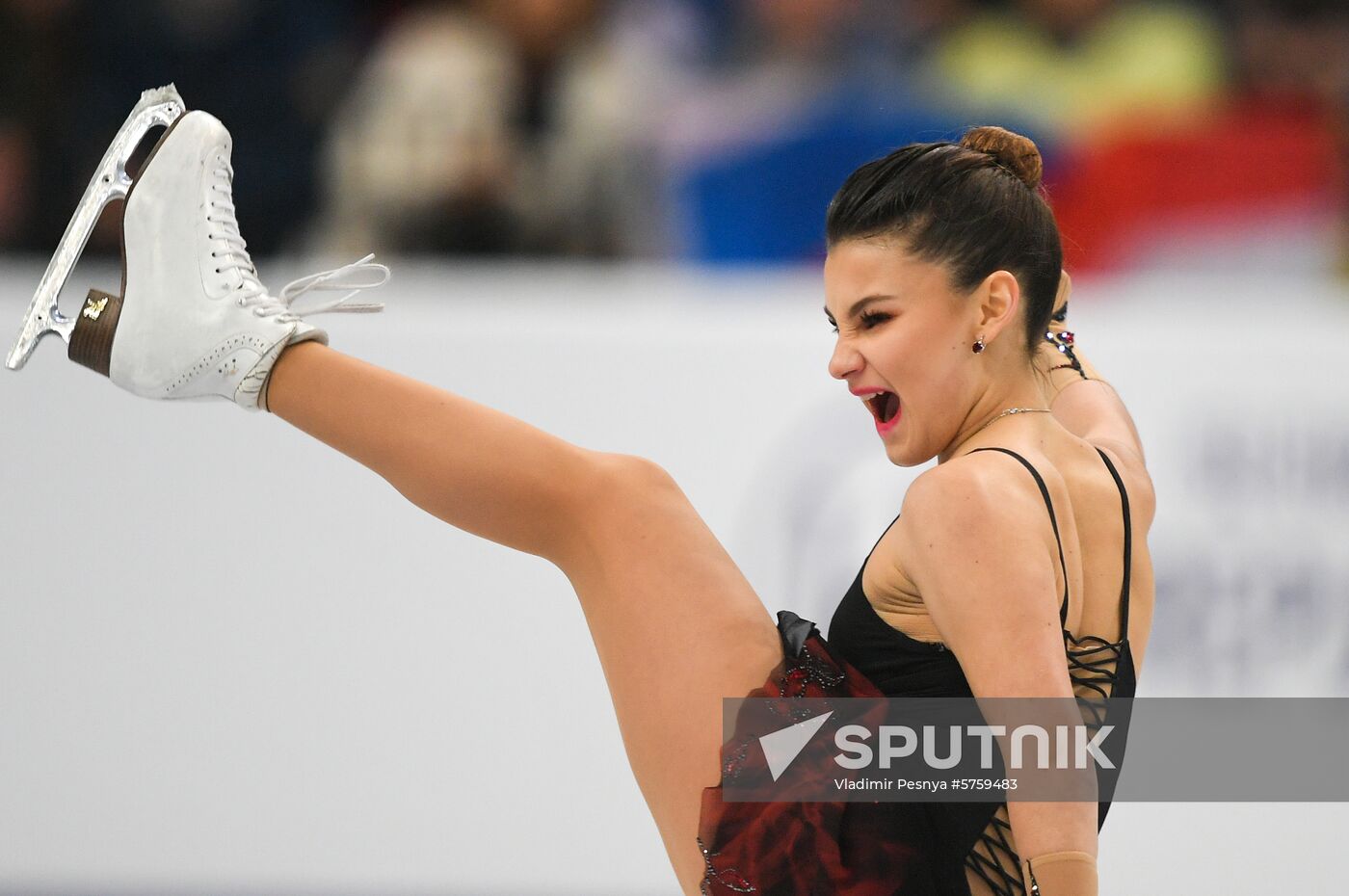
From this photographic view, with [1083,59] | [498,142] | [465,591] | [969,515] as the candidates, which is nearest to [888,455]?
[969,515]

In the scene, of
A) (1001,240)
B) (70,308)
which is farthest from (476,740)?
(1001,240)

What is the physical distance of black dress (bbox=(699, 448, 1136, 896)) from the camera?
183 centimetres

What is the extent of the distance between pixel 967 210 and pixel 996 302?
0.11 m

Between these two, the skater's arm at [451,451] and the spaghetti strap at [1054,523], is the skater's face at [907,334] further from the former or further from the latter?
the skater's arm at [451,451]

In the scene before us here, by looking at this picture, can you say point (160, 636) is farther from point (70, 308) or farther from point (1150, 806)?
point (1150, 806)

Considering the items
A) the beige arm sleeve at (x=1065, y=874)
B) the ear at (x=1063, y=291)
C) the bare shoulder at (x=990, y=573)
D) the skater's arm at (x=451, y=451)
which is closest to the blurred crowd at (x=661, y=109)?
the ear at (x=1063, y=291)

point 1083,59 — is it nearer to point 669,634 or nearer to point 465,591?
point 465,591

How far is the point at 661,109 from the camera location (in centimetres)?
414

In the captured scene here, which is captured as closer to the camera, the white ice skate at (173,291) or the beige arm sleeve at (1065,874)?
the beige arm sleeve at (1065,874)

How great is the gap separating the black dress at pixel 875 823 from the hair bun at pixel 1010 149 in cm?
35

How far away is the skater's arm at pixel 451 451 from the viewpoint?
6.34 ft

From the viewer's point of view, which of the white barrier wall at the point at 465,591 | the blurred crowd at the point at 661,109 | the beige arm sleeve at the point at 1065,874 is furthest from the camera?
the blurred crowd at the point at 661,109

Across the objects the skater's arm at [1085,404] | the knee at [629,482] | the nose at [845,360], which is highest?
the skater's arm at [1085,404]

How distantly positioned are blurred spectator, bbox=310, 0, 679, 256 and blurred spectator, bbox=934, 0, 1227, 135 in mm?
888
